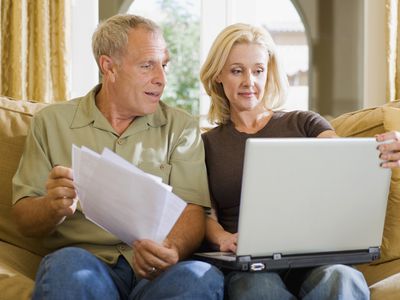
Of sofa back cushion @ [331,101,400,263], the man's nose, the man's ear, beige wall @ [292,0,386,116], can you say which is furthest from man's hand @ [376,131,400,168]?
beige wall @ [292,0,386,116]

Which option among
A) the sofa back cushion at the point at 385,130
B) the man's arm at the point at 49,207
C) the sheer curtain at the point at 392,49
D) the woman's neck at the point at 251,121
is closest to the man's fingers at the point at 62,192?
the man's arm at the point at 49,207

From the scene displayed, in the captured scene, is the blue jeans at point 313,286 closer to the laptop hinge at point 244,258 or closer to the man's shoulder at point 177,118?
the laptop hinge at point 244,258

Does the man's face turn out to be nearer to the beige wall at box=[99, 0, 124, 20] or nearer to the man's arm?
the man's arm

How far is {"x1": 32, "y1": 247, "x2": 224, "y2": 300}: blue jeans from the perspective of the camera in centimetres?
158

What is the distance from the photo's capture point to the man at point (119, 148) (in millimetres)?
1844

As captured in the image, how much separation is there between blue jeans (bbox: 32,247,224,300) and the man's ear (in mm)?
620

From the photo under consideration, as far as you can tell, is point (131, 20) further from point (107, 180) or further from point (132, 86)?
point (107, 180)

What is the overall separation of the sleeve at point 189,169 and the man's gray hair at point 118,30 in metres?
0.29

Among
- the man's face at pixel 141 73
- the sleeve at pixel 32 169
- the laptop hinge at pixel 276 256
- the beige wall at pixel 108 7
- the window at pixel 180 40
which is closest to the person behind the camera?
the laptop hinge at pixel 276 256

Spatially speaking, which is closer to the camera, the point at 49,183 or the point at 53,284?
the point at 53,284

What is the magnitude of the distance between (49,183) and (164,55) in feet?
1.73

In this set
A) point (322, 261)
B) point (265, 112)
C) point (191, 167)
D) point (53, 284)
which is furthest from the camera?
point (265, 112)

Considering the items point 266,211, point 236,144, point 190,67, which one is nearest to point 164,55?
point 236,144

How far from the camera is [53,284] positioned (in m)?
1.57
